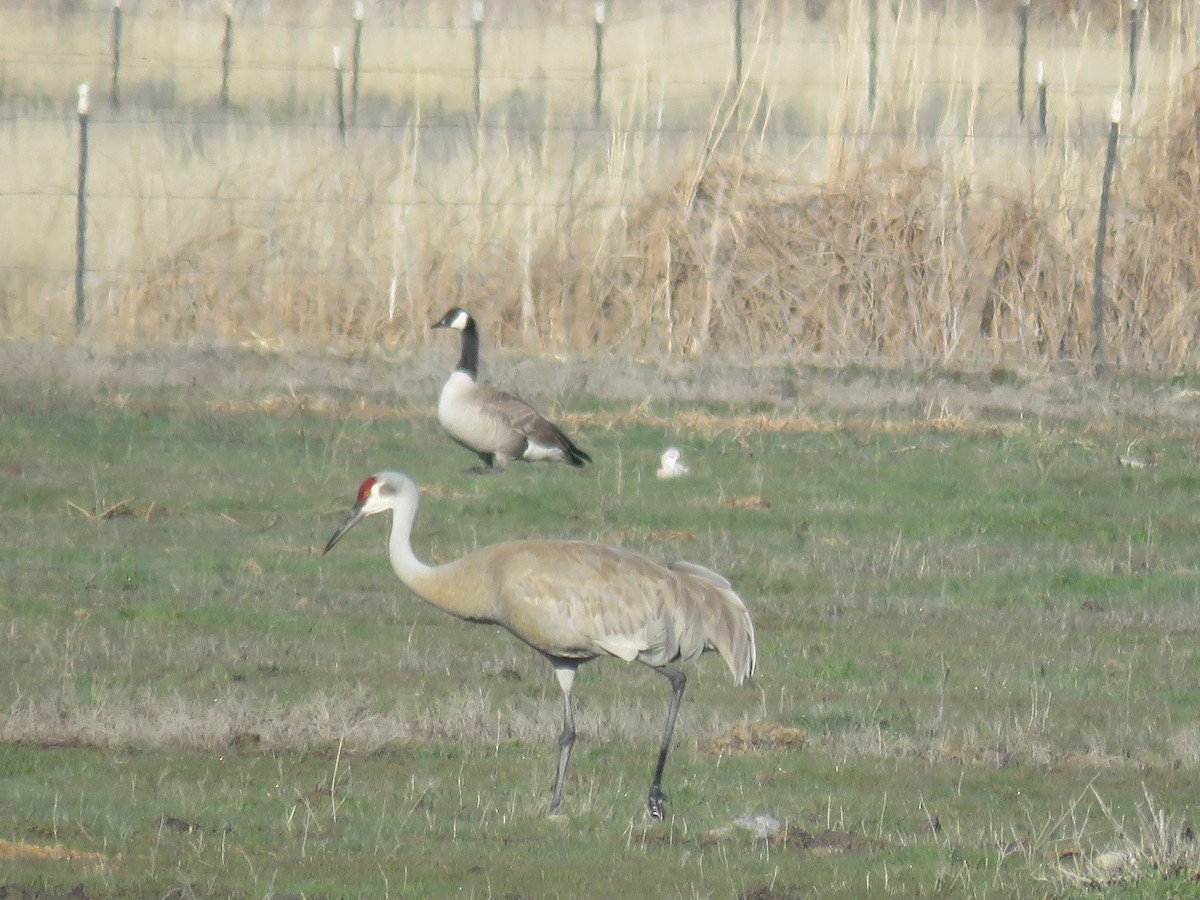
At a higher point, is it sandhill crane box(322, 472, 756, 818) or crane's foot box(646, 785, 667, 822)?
sandhill crane box(322, 472, 756, 818)

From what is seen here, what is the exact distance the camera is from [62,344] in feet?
69.2

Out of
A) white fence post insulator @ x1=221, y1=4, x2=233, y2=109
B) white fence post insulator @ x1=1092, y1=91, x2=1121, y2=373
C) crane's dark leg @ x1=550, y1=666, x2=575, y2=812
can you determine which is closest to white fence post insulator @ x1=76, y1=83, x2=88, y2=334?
white fence post insulator @ x1=221, y1=4, x2=233, y2=109

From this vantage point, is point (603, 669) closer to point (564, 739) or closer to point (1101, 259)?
point (564, 739)

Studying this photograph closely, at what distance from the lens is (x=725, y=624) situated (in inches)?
341

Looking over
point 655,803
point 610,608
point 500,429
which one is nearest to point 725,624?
point 610,608

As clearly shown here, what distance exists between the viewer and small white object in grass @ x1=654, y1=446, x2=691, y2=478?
16.5m

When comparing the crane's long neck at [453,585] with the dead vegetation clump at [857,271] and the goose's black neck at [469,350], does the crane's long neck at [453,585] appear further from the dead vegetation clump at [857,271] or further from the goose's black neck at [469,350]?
the dead vegetation clump at [857,271]

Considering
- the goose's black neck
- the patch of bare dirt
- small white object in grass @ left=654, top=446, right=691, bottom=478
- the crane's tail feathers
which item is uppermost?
the crane's tail feathers

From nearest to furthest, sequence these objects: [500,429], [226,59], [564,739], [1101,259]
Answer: [564,739]
[500,429]
[1101,259]
[226,59]

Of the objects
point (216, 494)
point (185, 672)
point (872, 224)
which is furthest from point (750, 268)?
point (185, 672)

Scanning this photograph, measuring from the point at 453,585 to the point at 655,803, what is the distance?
1310mm

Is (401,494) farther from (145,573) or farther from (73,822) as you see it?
(145,573)

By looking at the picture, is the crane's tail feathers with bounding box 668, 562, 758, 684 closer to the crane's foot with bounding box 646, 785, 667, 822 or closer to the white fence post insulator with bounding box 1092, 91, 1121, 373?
the crane's foot with bounding box 646, 785, 667, 822

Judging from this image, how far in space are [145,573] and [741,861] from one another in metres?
6.54
